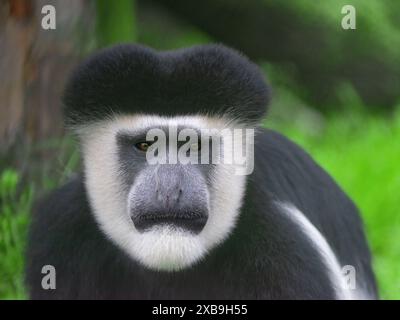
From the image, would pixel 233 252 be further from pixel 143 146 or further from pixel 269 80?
pixel 269 80

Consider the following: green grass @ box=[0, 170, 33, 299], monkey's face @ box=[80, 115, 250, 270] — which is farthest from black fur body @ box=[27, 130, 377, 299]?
green grass @ box=[0, 170, 33, 299]

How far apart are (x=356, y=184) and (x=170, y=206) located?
2878 millimetres

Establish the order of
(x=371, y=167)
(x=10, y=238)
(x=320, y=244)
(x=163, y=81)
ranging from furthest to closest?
(x=371, y=167), (x=10, y=238), (x=320, y=244), (x=163, y=81)

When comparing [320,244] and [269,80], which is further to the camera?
[269,80]

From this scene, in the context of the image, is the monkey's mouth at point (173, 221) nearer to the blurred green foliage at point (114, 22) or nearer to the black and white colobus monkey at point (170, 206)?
the black and white colobus monkey at point (170, 206)

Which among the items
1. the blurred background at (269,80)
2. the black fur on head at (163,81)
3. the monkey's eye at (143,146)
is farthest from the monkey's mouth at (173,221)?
the blurred background at (269,80)

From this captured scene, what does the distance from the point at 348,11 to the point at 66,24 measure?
1461 millimetres

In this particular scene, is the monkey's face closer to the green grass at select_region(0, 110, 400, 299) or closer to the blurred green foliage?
the green grass at select_region(0, 110, 400, 299)

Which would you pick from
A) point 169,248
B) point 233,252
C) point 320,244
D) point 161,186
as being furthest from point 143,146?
point 320,244

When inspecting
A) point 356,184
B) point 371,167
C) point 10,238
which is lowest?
point 10,238

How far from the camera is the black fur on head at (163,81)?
2756 mm

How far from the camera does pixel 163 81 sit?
2.76 m

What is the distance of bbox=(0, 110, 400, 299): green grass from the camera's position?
3730mm
